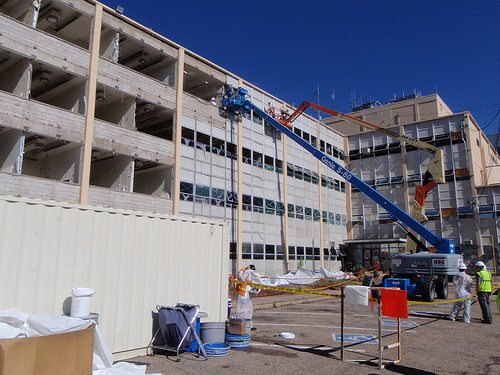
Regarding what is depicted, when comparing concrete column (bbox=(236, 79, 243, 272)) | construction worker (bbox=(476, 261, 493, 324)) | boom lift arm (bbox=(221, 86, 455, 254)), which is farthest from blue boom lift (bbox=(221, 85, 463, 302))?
concrete column (bbox=(236, 79, 243, 272))

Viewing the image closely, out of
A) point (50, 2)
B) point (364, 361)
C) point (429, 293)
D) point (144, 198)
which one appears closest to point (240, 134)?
point (144, 198)

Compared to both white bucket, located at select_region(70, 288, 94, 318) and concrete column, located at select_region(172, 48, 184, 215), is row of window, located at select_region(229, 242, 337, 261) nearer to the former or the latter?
concrete column, located at select_region(172, 48, 184, 215)

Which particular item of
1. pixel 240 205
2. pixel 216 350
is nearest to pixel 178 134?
pixel 240 205

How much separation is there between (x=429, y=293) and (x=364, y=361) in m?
10.5

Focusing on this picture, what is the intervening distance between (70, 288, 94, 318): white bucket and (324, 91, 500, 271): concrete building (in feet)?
103

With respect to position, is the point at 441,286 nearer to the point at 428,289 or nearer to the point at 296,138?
the point at 428,289

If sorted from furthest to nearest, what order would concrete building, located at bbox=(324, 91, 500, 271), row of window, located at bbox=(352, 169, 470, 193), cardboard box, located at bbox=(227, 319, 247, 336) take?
row of window, located at bbox=(352, 169, 470, 193)
concrete building, located at bbox=(324, 91, 500, 271)
cardboard box, located at bbox=(227, 319, 247, 336)

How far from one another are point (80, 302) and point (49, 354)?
1.55m

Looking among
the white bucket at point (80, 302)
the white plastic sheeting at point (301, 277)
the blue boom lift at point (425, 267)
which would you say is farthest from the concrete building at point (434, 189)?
the white bucket at point (80, 302)

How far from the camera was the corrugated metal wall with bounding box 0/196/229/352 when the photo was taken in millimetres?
6062

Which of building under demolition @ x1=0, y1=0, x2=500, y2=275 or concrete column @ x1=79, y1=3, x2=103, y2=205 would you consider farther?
concrete column @ x1=79, y1=3, x2=103, y2=205

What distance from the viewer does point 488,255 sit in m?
31.9

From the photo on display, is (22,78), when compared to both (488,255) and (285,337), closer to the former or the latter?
(285,337)

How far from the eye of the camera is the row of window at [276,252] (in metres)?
25.3
